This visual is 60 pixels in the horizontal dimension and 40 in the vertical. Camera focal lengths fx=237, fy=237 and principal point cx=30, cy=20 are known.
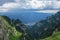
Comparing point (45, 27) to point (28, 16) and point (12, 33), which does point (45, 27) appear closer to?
point (28, 16)

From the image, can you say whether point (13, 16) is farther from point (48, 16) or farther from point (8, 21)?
point (48, 16)

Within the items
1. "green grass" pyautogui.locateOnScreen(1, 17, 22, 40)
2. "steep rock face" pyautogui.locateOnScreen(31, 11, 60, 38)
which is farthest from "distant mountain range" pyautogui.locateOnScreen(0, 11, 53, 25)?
"green grass" pyautogui.locateOnScreen(1, 17, 22, 40)

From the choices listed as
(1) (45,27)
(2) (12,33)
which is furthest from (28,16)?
(1) (45,27)

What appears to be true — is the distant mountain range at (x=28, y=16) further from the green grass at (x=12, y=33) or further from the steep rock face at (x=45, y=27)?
the green grass at (x=12, y=33)

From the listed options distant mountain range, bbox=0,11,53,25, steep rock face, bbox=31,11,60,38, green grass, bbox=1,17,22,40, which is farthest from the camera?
steep rock face, bbox=31,11,60,38

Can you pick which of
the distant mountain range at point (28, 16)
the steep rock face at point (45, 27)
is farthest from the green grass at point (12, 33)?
the steep rock face at point (45, 27)

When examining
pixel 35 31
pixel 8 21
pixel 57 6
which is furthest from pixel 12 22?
pixel 57 6

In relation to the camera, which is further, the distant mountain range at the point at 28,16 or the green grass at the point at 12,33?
the green grass at the point at 12,33

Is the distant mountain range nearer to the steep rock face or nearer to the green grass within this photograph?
the steep rock face
